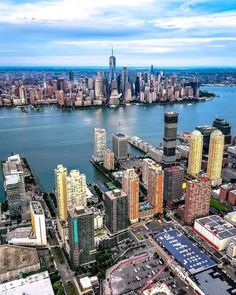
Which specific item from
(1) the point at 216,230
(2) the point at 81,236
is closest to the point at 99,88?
(1) the point at 216,230

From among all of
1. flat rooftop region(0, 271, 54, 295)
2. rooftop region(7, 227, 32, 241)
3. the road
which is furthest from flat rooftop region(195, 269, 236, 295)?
rooftop region(7, 227, 32, 241)

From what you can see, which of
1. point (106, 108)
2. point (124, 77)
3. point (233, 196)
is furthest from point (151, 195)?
point (124, 77)

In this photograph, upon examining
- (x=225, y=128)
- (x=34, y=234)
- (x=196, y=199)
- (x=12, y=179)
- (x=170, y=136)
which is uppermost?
(x=170, y=136)

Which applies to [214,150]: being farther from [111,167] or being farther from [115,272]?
[115,272]

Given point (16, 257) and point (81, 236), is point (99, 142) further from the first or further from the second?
point (16, 257)

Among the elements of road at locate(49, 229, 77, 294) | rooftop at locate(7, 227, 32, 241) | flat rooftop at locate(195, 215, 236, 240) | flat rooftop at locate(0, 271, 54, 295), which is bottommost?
road at locate(49, 229, 77, 294)

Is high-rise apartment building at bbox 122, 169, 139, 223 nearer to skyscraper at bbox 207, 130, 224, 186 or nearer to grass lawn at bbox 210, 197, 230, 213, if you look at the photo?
grass lawn at bbox 210, 197, 230, 213

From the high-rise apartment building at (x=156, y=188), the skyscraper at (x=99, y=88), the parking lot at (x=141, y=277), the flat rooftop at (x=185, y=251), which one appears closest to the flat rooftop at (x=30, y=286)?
the parking lot at (x=141, y=277)
